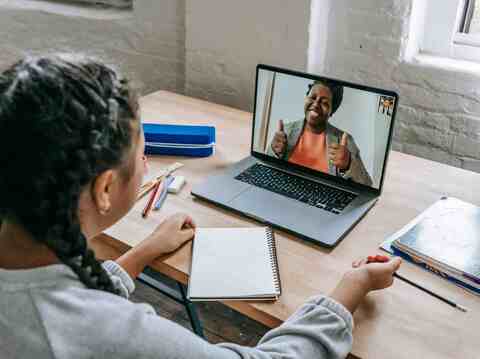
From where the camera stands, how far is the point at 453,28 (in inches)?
62.6

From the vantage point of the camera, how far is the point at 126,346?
64 centimetres

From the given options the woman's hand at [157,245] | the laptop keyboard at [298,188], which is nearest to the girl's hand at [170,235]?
the woman's hand at [157,245]

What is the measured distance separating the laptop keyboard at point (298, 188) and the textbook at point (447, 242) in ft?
A: 0.47

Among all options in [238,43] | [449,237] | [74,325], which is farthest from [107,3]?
[74,325]

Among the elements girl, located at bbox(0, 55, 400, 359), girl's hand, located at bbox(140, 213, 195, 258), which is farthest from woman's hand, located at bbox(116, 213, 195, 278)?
girl, located at bbox(0, 55, 400, 359)

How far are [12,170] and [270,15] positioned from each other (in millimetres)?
1150

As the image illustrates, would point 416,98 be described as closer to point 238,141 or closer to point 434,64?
point 434,64

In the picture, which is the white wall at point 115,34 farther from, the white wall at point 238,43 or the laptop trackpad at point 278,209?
the laptop trackpad at point 278,209

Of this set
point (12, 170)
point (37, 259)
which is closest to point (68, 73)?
point (12, 170)

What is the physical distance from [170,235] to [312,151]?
374mm

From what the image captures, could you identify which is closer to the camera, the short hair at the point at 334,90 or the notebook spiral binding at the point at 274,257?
the notebook spiral binding at the point at 274,257

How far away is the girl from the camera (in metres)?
0.62

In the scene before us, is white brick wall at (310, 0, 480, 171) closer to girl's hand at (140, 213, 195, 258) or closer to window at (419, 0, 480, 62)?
window at (419, 0, 480, 62)

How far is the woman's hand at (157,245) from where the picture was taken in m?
0.98
